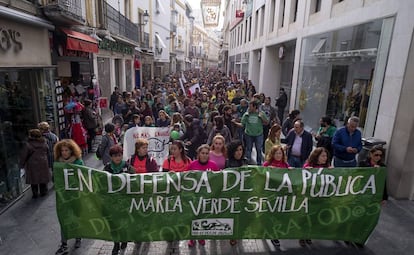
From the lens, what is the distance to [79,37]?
8.86 meters

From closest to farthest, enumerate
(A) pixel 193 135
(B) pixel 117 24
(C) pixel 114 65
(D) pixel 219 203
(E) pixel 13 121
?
(D) pixel 219 203 < (A) pixel 193 135 < (E) pixel 13 121 < (B) pixel 117 24 < (C) pixel 114 65

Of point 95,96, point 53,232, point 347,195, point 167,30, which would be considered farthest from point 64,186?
point 167,30

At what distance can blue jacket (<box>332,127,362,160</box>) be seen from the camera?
5234mm

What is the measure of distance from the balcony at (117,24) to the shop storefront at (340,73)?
903 centimetres

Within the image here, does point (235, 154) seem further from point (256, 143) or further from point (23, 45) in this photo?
point (23, 45)

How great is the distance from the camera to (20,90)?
6773 millimetres

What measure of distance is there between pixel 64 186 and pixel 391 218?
544 cm

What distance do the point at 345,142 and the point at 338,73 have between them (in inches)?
173

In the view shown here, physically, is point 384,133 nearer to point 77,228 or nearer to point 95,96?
point 77,228

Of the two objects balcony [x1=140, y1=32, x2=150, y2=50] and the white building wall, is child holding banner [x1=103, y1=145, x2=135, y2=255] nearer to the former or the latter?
balcony [x1=140, y1=32, x2=150, y2=50]

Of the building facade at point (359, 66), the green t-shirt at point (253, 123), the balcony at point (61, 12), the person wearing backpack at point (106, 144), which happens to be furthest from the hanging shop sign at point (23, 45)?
the building facade at point (359, 66)

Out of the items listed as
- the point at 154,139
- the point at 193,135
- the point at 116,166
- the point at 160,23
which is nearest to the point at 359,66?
the point at 193,135

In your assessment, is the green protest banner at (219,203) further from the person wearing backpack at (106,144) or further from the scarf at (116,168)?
the person wearing backpack at (106,144)

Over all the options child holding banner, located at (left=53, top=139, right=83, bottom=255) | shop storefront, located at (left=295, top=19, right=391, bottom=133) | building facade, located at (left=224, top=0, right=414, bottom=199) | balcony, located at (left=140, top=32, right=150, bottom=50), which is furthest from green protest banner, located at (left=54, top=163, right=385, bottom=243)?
balcony, located at (left=140, top=32, right=150, bottom=50)
